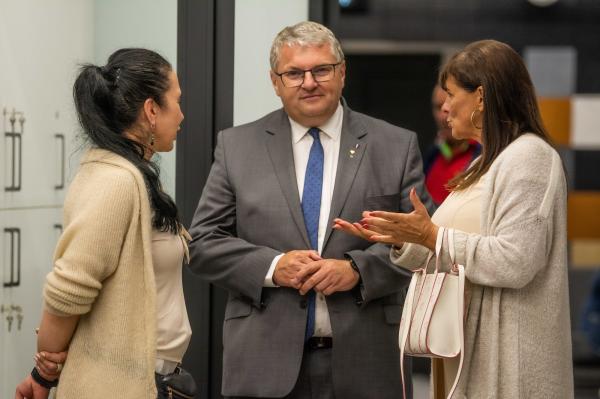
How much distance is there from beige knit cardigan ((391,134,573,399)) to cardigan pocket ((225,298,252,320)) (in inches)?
33.7

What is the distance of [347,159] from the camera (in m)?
3.35

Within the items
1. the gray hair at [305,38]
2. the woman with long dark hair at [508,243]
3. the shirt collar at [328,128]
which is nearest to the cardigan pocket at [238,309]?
the shirt collar at [328,128]

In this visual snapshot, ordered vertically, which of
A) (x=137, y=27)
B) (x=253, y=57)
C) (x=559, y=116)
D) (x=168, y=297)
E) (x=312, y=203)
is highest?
(x=137, y=27)

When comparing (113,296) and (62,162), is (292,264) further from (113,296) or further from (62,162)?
(62,162)

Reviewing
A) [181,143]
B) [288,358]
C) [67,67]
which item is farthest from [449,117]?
[67,67]

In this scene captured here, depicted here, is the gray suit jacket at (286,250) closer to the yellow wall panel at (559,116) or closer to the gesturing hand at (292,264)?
the gesturing hand at (292,264)

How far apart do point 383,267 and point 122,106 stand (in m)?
1.03

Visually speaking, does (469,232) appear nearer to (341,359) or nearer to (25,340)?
(341,359)

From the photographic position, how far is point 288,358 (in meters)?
3.19

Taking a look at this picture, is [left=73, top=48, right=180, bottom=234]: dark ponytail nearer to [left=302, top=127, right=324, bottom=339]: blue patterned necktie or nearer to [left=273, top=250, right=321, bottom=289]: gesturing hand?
[left=273, top=250, right=321, bottom=289]: gesturing hand

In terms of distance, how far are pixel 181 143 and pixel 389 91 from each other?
6.28 ft

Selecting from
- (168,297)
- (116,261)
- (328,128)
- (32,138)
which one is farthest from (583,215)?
(116,261)

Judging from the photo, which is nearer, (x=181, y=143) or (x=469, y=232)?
(x=469, y=232)

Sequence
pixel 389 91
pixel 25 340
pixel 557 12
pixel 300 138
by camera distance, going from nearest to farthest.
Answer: pixel 300 138 → pixel 25 340 → pixel 557 12 → pixel 389 91
